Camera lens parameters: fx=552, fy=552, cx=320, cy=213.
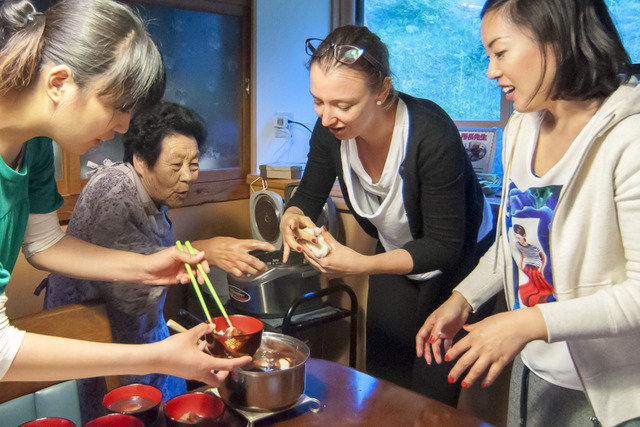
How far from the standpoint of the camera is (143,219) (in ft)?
5.96

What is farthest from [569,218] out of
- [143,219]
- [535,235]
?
[143,219]

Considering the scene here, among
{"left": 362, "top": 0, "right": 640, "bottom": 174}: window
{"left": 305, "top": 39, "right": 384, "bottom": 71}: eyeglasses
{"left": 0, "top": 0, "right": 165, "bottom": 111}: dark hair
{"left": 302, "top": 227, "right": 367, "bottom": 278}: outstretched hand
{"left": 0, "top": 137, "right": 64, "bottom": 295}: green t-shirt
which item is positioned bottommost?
{"left": 302, "top": 227, "right": 367, "bottom": 278}: outstretched hand

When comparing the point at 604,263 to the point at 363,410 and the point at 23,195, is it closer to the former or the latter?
the point at 363,410

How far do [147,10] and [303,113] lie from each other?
103 cm

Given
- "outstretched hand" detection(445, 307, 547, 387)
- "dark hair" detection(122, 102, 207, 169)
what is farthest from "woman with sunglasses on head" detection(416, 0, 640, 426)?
"dark hair" detection(122, 102, 207, 169)

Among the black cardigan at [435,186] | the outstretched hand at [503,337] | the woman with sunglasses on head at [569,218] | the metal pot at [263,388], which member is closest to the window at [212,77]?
the black cardigan at [435,186]

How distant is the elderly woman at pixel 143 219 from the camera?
5.46 feet

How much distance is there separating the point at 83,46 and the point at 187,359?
572mm

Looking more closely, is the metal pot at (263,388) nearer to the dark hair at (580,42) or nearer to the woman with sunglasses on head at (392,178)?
the woman with sunglasses on head at (392,178)

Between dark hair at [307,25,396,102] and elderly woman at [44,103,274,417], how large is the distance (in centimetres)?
54

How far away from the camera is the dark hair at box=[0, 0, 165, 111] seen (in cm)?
93

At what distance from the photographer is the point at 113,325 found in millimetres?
1717

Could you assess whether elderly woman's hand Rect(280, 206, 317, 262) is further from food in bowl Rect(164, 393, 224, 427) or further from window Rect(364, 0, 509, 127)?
window Rect(364, 0, 509, 127)

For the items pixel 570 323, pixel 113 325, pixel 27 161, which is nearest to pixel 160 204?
pixel 113 325
